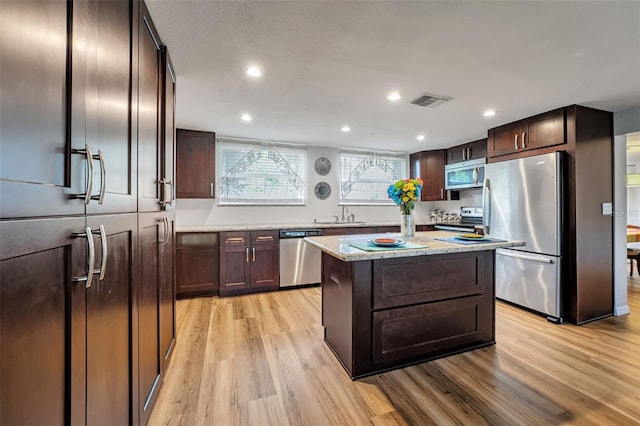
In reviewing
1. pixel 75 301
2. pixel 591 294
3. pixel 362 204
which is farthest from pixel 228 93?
pixel 591 294

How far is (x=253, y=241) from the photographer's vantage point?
3.77 m

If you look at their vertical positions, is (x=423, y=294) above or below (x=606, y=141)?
below

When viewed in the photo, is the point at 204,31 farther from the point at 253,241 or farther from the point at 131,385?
the point at 253,241

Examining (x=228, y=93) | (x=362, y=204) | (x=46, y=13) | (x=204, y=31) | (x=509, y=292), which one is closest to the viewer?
(x=46, y=13)

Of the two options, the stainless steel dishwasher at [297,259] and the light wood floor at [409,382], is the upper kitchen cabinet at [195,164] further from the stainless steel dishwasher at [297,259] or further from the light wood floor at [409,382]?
the light wood floor at [409,382]

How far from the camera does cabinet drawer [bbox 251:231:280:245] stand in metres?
3.77

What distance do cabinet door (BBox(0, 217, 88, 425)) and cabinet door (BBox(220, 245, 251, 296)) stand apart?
287 cm

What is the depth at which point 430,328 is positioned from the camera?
213 centimetres

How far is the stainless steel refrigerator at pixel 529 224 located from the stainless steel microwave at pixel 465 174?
31.9 inches

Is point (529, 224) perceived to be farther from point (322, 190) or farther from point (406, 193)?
point (322, 190)

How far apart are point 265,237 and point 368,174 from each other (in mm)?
2363

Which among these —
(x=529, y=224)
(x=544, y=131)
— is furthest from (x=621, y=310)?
(x=544, y=131)

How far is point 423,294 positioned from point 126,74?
7.20 feet

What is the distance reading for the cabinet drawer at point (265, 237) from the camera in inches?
148
